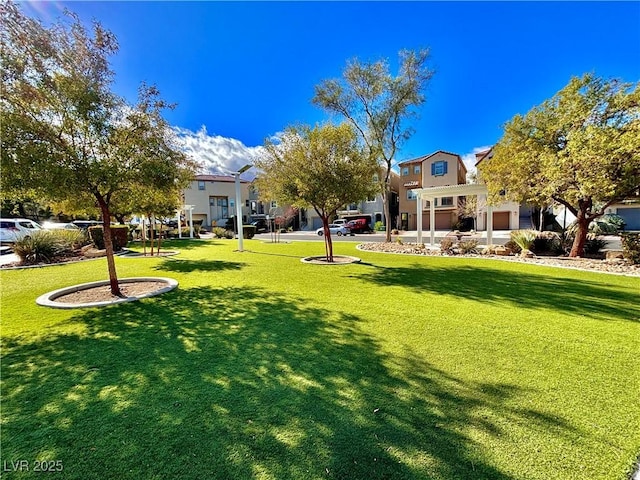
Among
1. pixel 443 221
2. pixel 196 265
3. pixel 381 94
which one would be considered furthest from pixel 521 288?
pixel 443 221

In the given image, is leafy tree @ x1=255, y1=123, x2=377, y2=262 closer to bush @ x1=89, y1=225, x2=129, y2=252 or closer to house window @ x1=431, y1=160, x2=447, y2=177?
bush @ x1=89, y1=225, x2=129, y2=252

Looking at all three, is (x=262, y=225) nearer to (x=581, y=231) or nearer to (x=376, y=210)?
(x=376, y=210)

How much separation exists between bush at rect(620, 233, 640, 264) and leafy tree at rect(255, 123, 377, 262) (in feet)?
30.9

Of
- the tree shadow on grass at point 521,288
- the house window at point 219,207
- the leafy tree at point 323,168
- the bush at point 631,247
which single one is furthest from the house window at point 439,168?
the house window at point 219,207

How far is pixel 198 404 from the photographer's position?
9.17 ft

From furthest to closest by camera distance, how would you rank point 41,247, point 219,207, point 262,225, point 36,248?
1. point 219,207
2. point 262,225
3. point 41,247
4. point 36,248

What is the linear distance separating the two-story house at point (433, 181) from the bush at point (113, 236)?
32.4 m

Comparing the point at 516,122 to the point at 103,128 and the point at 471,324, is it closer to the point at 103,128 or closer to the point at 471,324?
the point at 471,324

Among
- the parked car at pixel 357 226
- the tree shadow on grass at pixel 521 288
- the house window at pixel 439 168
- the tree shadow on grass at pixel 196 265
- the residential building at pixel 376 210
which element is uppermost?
the house window at pixel 439 168

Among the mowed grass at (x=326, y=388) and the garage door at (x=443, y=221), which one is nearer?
the mowed grass at (x=326, y=388)

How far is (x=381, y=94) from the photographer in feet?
61.7

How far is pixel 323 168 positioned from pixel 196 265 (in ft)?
19.8

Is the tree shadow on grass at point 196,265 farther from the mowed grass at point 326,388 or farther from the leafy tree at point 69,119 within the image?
the leafy tree at point 69,119

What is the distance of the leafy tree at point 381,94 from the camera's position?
18266mm
